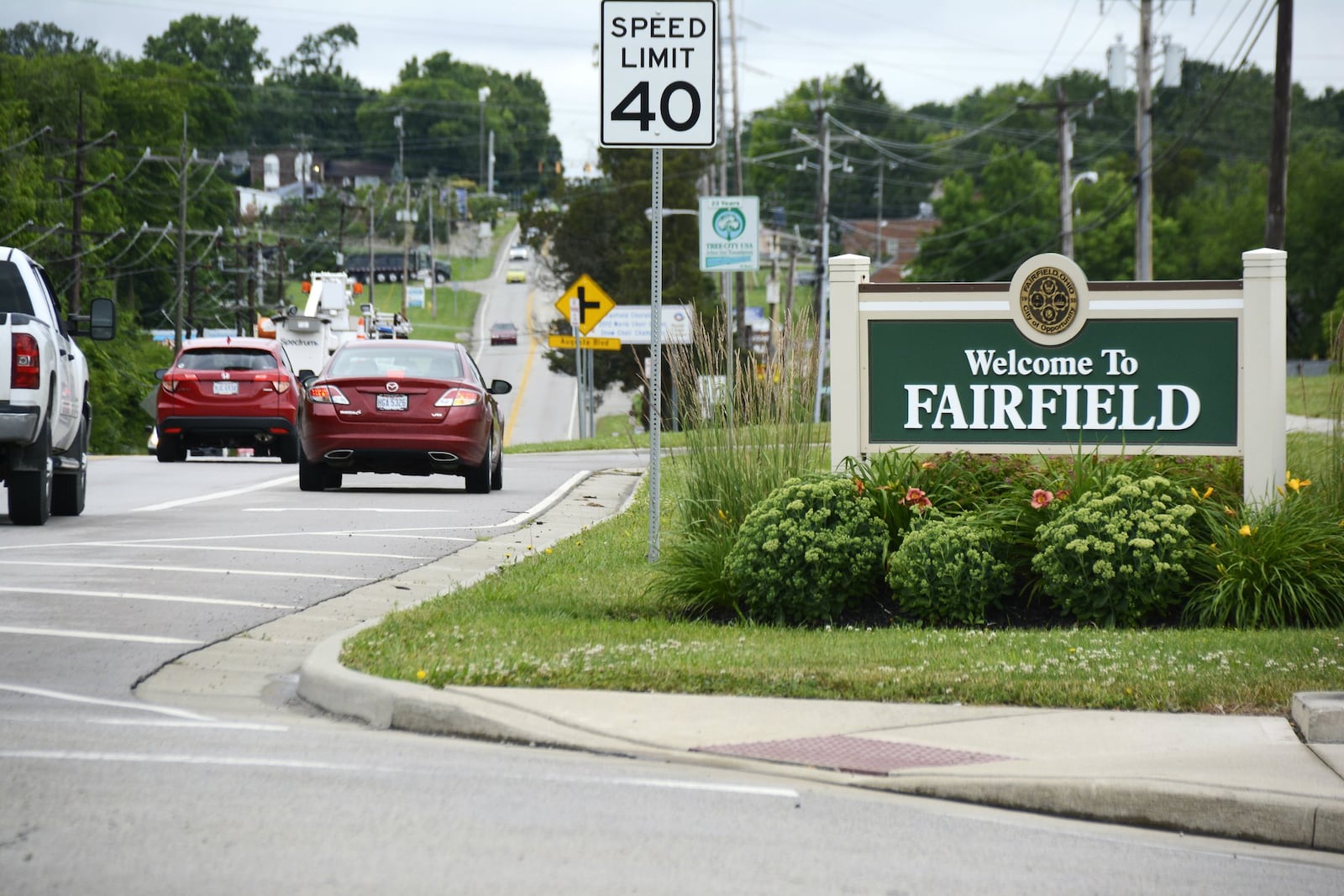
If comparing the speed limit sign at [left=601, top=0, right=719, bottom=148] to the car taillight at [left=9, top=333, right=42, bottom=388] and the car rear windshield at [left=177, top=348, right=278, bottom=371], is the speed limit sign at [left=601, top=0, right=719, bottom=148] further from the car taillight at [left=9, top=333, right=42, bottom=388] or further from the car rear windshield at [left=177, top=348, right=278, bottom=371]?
the car rear windshield at [left=177, top=348, right=278, bottom=371]

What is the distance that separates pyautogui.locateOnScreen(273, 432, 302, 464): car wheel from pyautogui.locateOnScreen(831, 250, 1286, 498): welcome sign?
16417 mm

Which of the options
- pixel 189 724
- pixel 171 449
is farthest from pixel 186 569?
pixel 171 449

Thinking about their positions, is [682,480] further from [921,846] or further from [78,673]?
[921,846]

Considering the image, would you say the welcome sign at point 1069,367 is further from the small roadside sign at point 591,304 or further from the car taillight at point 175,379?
the small roadside sign at point 591,304

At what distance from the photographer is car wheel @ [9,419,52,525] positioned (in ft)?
49.0

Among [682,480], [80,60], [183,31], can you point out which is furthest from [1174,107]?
[682,480]

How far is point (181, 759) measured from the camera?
6715 mm

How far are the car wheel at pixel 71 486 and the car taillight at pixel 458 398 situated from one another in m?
3.82

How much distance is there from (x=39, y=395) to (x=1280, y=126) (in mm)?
21334

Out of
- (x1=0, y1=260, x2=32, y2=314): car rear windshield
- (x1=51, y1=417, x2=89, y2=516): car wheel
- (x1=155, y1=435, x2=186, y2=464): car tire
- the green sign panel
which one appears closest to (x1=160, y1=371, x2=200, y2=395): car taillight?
(x1=155, y1=435, x2=186, y2=464): car tire

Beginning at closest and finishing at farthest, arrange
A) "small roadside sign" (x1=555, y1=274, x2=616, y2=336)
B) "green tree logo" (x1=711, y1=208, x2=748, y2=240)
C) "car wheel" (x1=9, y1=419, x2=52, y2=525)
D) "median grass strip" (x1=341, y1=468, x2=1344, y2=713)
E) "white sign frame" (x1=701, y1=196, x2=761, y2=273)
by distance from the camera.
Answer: "median grass strip" (x1=341, y1=468, x2=1344, y2=713)
"car wheel" (x1=9, y1=419, x2=52, y2=525)
"small roadside sign" (x1=555, y1=274, x2=616, y2=336)
"white sign frame" (x1=701, y1=196, x2=761, y2=273)
"green tree logo" (x1=711, y1=208, x2=748, y2=240)

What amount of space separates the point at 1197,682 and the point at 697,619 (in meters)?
3.18

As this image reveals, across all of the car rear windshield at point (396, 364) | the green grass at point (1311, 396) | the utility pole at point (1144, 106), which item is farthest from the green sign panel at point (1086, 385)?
the utility pole at point (1144, 106)

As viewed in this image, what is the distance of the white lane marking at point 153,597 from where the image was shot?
34.9 ft
